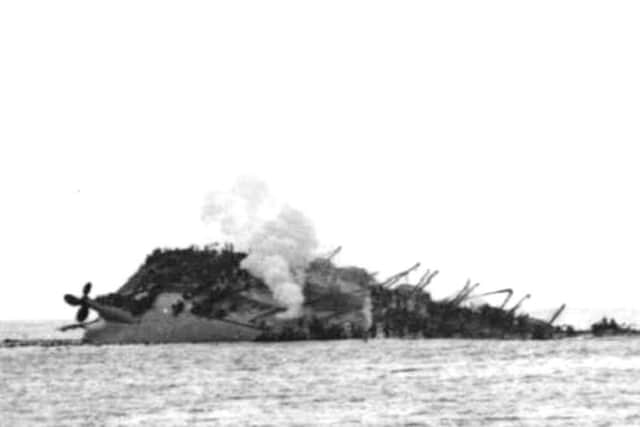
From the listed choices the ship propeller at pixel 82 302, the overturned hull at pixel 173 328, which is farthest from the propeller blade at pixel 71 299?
the overturned hull at pixel 173 328

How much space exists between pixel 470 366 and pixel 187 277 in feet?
131

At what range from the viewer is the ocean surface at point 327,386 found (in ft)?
190

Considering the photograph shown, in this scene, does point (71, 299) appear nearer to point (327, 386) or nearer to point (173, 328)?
point (173, 328)

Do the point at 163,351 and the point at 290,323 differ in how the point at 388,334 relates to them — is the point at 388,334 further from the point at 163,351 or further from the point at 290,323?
the point at 163,351

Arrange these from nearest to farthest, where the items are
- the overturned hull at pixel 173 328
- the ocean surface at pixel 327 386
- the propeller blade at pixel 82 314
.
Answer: the ocean surface at pixel 327 386 → the propeller blade at pixel 82 314 → the overturned hull at pixel 173 328

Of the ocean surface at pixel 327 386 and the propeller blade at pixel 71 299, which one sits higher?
the propeller blade at pixel 71 299

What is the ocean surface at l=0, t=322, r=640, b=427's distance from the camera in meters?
58.0

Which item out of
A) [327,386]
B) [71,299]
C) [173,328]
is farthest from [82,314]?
[327,386]

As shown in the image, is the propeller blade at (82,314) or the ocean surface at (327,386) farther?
the propeller blade at (82,314)

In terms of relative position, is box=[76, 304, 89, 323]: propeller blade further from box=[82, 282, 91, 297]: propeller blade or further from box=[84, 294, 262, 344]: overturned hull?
box=[84, 294, 262, 344]: overturned hull

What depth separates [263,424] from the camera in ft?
183

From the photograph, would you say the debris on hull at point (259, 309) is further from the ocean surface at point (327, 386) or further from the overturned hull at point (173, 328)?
the ocean surface at point (327, 386)

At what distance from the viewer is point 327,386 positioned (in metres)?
72.2

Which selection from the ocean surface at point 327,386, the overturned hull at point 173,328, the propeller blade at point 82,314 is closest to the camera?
the ocean surface at point 327,386
